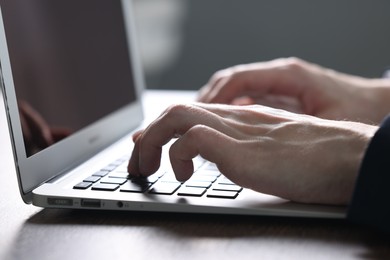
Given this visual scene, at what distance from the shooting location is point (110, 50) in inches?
45.0

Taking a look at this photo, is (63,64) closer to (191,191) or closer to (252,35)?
(191,191)

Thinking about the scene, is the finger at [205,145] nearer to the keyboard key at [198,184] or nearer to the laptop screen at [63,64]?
the keyboard key at [198,184]

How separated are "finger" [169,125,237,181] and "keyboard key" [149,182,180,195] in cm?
4

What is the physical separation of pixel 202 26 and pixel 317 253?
2259 mm

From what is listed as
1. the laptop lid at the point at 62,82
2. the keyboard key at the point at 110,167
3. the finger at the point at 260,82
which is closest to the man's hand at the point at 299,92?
the finger at the point at 260,82

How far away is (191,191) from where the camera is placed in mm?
704

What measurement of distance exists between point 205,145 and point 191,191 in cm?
6

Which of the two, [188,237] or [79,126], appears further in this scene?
[79,126]

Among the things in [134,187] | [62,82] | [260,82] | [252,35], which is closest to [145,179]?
[134,187]

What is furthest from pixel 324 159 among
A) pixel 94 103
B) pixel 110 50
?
pixel 110 50

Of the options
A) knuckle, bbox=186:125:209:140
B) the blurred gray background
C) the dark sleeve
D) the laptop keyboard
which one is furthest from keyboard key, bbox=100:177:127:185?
the blurred gray background

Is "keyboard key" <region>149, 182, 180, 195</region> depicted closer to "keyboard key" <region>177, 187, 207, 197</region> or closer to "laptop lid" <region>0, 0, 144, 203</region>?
"keyboard key" <region>177, 187, 207, 197</region>

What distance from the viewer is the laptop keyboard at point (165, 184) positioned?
704mm

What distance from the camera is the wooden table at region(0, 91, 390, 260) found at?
1.93ft
